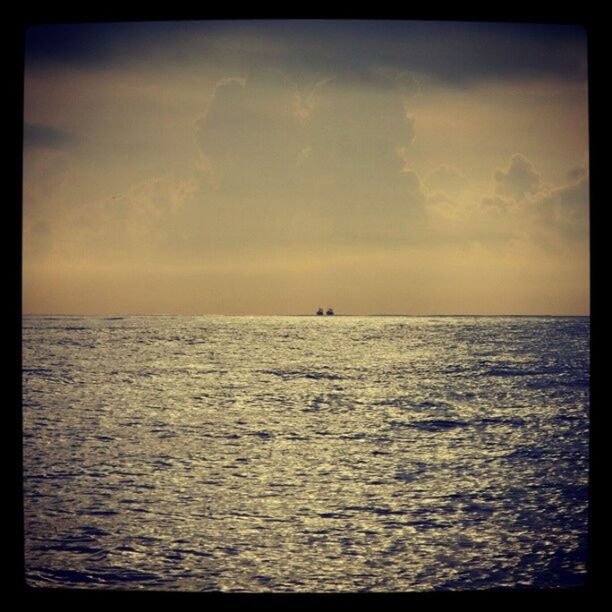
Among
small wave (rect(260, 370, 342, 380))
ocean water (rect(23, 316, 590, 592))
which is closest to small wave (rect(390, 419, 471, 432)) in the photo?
ocean water (rect(23, 316, 590, 592))

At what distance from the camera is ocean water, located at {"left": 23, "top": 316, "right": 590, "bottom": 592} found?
515cm

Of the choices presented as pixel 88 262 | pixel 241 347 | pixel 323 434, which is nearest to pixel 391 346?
pixel 241 347

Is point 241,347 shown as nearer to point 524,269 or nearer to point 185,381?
point 185,381

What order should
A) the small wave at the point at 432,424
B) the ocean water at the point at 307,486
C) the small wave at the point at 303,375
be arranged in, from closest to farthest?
the ocean water at the point at 307,486 → the small wave at the point at 432,424 → the small wave at the point at 303,375

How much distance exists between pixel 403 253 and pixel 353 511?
197 ft

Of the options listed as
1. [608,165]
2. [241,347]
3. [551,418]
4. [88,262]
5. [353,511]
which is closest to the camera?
[608,165]

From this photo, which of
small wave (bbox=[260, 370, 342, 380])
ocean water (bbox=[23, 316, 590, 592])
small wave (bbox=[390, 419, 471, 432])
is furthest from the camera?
small wave (bbox=[260, 370, 342, 380])

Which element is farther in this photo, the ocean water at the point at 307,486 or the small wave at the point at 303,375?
the small wave at the point at 303,375

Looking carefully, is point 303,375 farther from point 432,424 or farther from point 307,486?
point 307,486

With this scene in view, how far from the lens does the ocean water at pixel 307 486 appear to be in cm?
515

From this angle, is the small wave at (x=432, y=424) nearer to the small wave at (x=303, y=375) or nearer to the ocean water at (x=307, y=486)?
the ocean water at (x=307, y=486)

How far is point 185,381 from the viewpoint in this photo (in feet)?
90.5

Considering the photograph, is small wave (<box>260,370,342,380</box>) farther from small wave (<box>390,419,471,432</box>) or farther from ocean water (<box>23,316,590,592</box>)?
small wave (<box>390,419,471,432</box>)

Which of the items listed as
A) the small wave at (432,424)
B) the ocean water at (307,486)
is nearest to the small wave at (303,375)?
the ocean water at (307,486)
